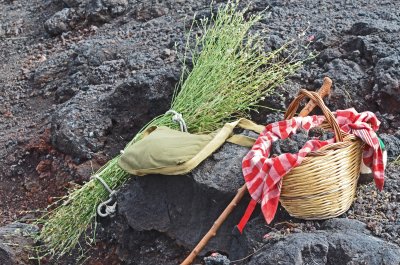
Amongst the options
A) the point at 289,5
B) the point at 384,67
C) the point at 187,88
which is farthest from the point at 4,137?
the point at 384,67

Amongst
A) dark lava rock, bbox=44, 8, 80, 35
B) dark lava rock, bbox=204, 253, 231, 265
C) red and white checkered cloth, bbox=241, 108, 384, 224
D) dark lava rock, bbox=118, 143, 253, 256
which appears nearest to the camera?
red and white checkered cloth, bbox=241, 108, 384, 224

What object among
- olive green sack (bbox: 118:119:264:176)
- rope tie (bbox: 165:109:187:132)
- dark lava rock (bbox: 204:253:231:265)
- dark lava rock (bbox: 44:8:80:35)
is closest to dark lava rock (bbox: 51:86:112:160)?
rope tie (bbox: 165:109:187:132)

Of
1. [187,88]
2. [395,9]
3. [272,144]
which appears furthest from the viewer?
[395,9]

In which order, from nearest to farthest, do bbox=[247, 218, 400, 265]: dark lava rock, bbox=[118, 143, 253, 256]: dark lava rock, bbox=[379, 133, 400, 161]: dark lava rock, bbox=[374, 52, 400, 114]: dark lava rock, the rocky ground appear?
bbox=[247, 218, 400, 265]: dark lava rock < the rocky ground < bbox=[118, 143, 253, 256]: dark lava rock < bbox=[379, 133, 400, 161]: dark lava rock < bbox=[374, 52, 400, 114]: dark lava rock

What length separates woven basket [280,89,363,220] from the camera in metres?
3.39

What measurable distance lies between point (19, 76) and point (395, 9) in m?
3.16

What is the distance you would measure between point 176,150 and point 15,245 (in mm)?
1188

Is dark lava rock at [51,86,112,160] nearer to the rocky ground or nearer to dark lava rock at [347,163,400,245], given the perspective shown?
the rocky ground

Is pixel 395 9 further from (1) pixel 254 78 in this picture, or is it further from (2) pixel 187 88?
(2) pixel 187 88

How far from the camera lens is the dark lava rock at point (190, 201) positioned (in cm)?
383

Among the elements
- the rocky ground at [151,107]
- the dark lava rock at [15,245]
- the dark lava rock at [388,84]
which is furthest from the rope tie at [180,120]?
the dark lava rock at [388,84]

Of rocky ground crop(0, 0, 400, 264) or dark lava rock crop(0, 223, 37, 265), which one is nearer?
rocky ground crop(0, 0, 400, 264)

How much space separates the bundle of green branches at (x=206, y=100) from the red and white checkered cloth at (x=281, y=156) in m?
0.78

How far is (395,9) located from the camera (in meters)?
5.45
